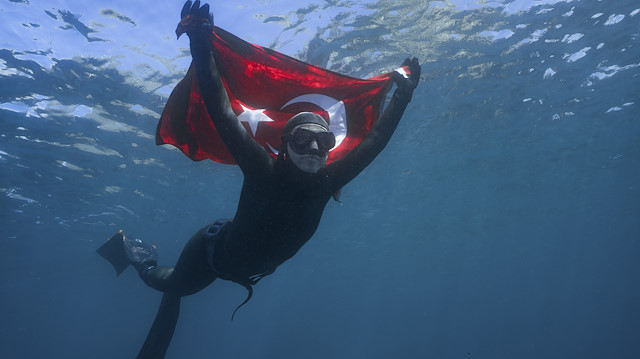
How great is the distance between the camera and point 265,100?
4641 millimetres

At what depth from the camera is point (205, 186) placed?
23047 millimetres

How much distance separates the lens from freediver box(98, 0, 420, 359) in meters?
2.83

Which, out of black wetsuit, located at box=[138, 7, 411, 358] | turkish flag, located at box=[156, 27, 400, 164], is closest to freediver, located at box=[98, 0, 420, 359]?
black wetsuit, located at box=[138, 7, 411, 358]

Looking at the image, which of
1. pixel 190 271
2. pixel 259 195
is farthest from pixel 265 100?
pixel 190 271

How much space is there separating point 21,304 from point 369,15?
70.4 meters

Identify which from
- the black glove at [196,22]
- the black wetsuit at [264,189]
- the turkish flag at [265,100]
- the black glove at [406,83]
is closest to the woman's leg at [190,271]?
the black wetsuit at [264,189]

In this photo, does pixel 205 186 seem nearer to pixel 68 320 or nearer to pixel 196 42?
pixel 196 42

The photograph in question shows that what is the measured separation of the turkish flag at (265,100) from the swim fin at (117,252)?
13.1 ft

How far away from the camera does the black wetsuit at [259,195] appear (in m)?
2.83

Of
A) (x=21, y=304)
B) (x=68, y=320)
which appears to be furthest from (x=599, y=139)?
(x=68, y=320)

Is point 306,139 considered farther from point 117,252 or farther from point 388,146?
point 388,146

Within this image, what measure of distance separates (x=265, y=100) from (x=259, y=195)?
71.2 inches

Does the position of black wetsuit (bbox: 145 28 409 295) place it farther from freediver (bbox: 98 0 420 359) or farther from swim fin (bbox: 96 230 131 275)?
swim fin (bbox: 96 230 131 275)

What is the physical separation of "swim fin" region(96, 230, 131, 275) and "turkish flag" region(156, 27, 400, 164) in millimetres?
3990
